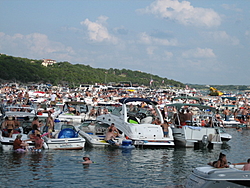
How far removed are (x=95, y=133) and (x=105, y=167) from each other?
8.35 meters

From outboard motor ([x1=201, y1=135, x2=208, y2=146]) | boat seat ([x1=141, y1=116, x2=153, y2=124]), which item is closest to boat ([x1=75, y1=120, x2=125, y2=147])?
boat seat ([x1=141, y1=116, x2=153, y2=124])

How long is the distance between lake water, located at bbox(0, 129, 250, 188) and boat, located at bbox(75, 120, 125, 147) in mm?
568

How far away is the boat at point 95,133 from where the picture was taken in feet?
70.0

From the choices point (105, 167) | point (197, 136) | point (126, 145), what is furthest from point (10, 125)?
point (197, 136)

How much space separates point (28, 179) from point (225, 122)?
31229mm

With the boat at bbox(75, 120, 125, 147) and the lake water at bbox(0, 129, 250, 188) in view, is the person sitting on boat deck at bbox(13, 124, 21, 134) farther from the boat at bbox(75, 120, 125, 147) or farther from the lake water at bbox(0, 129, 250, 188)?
the boat at bbox(75, 120, 125, 147)

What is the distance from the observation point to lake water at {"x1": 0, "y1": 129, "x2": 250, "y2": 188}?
1357 centimetres

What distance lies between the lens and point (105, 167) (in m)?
16.2

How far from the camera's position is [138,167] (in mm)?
16516

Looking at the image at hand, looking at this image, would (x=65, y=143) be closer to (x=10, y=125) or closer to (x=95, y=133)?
(x=10, y=125)

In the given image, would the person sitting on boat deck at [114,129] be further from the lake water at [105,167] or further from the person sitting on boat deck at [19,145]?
the person sitting on boat deck at [19,145]

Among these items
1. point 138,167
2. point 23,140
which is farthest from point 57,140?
point 138,167

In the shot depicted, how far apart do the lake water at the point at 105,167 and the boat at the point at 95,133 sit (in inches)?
22.4

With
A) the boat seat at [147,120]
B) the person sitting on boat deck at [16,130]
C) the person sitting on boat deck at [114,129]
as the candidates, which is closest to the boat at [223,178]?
the person sitting on boat deck at [114,129]
